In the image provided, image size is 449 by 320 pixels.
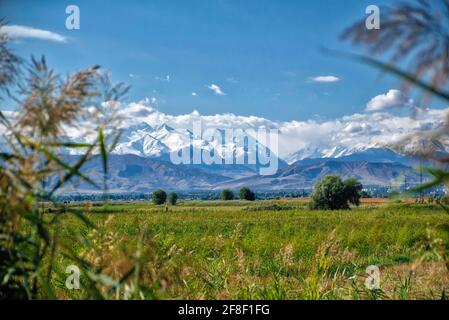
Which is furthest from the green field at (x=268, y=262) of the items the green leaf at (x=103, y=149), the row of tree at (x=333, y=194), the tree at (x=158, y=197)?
the tree at (x=158, y=197)

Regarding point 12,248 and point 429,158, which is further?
point 429,158

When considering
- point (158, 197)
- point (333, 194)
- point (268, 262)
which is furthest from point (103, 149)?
point (158, 197)

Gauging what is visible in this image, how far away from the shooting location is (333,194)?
366ft

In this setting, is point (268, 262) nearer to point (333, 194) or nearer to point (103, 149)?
point (103, 149)

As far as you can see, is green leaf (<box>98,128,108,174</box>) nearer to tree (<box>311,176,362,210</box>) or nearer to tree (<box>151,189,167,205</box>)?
tree (<box>311,176,362,210</box>)

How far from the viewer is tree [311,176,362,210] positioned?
107688mm

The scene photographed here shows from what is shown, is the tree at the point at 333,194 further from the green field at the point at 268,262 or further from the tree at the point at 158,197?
the green field at the point at 268,262

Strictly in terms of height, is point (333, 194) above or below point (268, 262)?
below
